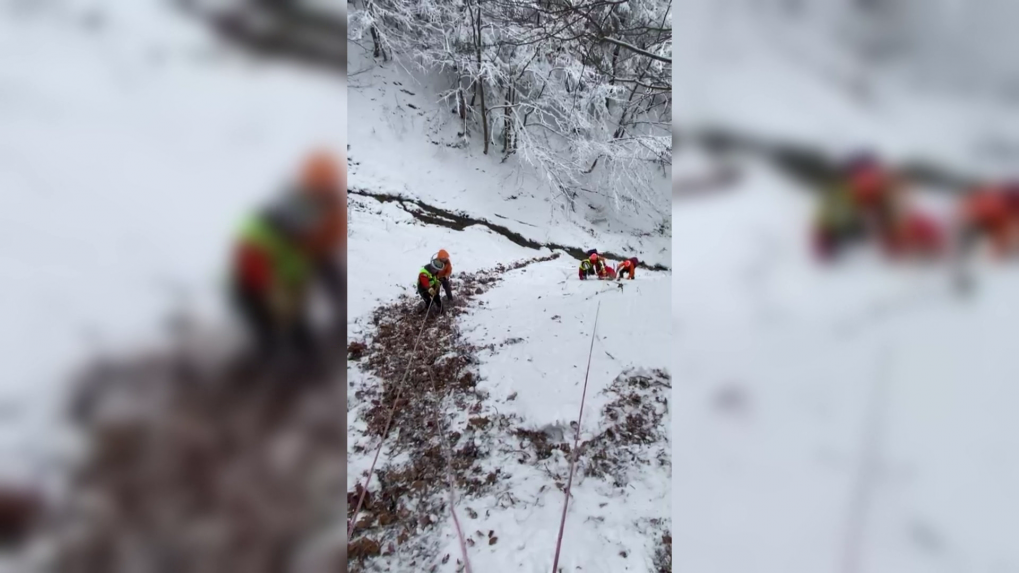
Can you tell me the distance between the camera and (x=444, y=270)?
87.5 inches

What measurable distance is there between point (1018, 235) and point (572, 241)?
7.19 feet

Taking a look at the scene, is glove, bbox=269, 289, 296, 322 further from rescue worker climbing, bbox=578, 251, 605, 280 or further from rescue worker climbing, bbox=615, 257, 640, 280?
rescue worker climbing, bbox=615, 257, 640, 280

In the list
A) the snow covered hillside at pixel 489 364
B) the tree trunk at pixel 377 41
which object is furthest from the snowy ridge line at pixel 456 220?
the tree trunk at pixel 377 41

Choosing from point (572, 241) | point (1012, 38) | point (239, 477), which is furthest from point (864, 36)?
point (572, 241)

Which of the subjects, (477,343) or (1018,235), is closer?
(1018,235)

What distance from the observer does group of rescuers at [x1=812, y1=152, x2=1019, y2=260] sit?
15.8 inches

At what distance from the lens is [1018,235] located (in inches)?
15.4

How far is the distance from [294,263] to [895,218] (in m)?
0.60

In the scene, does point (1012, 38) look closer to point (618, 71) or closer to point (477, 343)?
point (477, 343)

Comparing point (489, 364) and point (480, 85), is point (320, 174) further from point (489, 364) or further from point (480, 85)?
point (480, 85)

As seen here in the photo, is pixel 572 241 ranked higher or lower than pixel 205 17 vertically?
lower

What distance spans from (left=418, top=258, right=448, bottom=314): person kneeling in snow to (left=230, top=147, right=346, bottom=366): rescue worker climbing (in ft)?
5.76

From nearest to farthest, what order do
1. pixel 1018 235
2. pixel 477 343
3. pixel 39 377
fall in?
pixel 39 377
pixel 1018 235
pixel 477 343

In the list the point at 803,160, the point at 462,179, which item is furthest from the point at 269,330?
the point at 462,179
